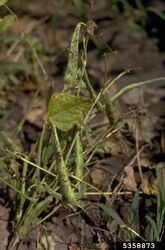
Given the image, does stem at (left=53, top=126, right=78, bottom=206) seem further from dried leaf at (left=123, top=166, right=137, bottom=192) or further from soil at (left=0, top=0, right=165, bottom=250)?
dried leaf at (left=123, top=166, right=137, bottom=192)

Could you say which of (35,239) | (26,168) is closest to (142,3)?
(26,168)

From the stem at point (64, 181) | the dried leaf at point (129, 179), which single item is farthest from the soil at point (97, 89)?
the stem at point (64, 181)

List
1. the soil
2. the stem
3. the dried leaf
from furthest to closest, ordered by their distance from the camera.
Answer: the dried leaf, the soil, the stem

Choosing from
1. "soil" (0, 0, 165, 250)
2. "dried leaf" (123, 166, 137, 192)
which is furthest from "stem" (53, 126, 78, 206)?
"dried leaf" (123, 166, 137, 192)

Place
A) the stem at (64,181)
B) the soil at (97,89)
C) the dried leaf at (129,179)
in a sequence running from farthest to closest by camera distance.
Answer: the dried leaf at (129,179) → the soil at (97,89) → the stem at (64,181)

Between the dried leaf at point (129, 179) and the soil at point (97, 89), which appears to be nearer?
the soil at point (97, 89)

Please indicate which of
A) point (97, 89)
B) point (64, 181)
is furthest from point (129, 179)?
point (97, 89)

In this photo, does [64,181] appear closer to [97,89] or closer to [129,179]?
[129,179]

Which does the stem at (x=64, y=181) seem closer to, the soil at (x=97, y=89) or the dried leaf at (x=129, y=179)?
the soil at (x=97, y=89)
